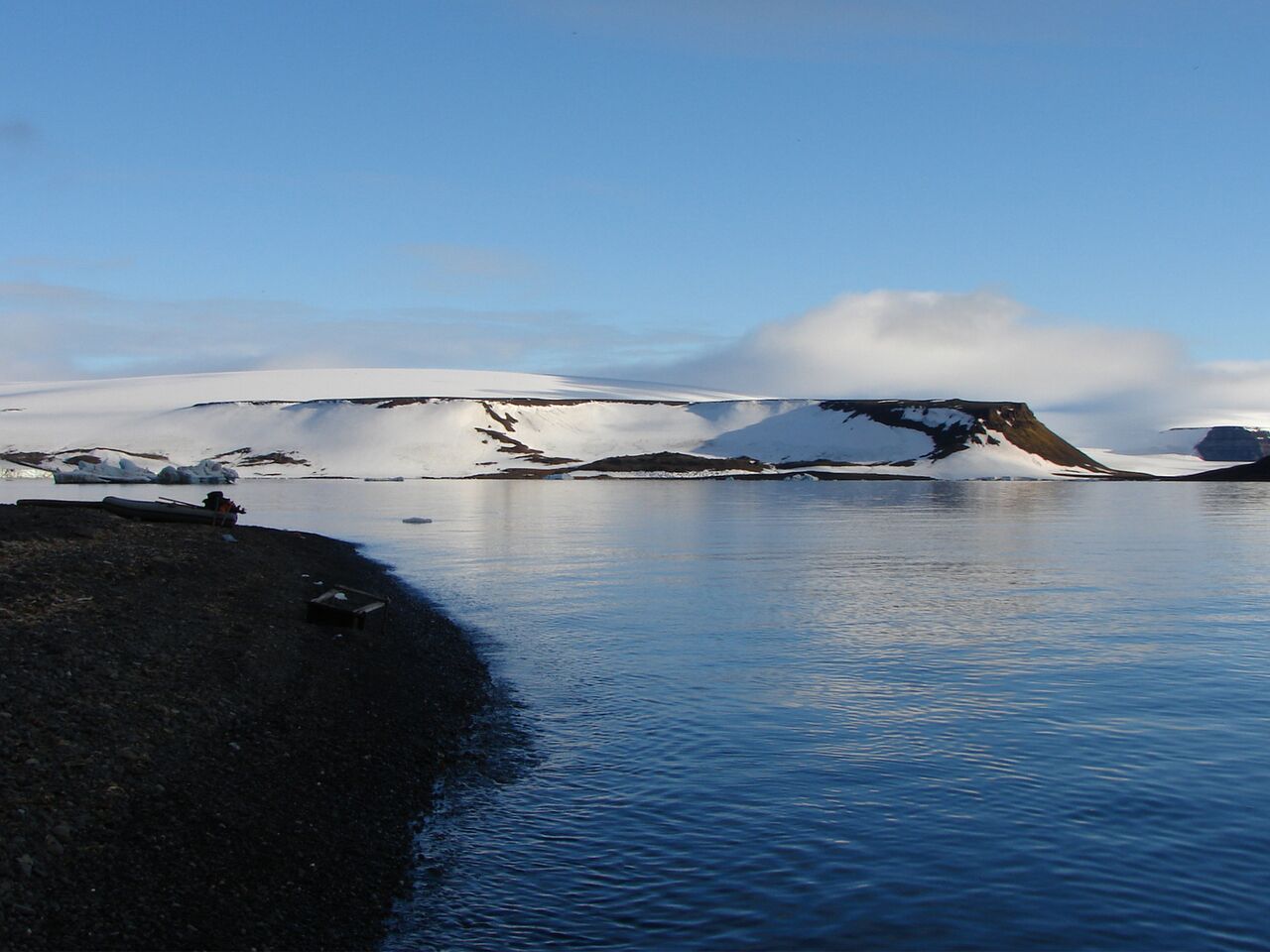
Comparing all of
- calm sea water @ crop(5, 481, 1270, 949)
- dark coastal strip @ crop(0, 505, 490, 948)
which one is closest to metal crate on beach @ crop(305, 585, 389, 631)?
dark coastal strip @ crop(0, 505, 490, 948)

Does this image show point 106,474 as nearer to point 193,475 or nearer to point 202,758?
point 193,475

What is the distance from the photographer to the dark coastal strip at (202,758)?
856cm

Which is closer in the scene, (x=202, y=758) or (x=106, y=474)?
(x=202, y=758)

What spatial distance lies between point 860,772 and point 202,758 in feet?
25.4

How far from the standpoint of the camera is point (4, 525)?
2712 cm

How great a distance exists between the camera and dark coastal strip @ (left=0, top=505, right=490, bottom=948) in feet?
28.1

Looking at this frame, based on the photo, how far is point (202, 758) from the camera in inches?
473

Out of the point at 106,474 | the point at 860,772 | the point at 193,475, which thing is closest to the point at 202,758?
the point at 860,772

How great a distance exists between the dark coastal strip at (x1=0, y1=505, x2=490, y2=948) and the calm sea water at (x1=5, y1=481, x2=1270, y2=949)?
82cm

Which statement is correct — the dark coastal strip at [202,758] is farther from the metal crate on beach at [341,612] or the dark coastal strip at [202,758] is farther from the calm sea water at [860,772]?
the calm sea water at [860,772]

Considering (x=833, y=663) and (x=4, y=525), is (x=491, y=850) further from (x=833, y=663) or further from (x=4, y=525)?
(x=4, y=525)

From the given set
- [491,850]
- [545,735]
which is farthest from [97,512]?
[491,850]

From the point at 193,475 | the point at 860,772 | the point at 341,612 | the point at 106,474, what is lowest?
the point at 860,772

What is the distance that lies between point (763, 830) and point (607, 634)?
504 inches
